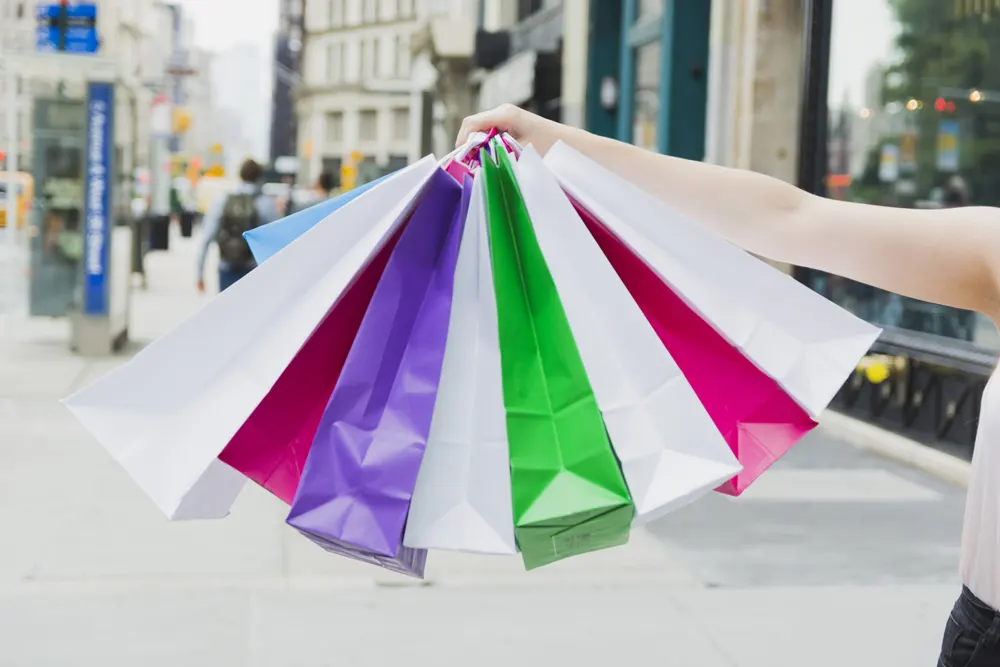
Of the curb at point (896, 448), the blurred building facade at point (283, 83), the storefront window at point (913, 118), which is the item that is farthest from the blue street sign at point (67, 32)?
the blurred building facade at point (283, 83)

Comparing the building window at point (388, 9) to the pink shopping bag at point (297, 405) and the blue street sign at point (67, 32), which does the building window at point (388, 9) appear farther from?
the pink shopping bag at point (297, 405)

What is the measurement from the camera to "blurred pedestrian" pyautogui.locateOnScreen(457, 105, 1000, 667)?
2043 millimetres

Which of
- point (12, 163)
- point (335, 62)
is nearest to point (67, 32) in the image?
point (12, 163)

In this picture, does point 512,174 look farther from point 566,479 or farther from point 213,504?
point 213,504

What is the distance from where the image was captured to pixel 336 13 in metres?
96.1

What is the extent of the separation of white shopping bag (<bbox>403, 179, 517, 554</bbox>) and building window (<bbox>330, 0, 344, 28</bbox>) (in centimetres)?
9655

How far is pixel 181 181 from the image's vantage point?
3174 inches

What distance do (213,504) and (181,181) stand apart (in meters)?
81.6

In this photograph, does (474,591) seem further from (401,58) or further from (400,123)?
(401,58)

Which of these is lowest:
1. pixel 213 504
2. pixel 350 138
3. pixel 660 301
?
pixel 213 504

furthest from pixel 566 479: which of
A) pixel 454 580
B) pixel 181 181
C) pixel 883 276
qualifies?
pixel 181 181

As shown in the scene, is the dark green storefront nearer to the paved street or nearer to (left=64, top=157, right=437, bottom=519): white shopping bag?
the paved street

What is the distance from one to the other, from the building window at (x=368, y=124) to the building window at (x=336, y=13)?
10290 mm

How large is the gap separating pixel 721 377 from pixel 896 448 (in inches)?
281
